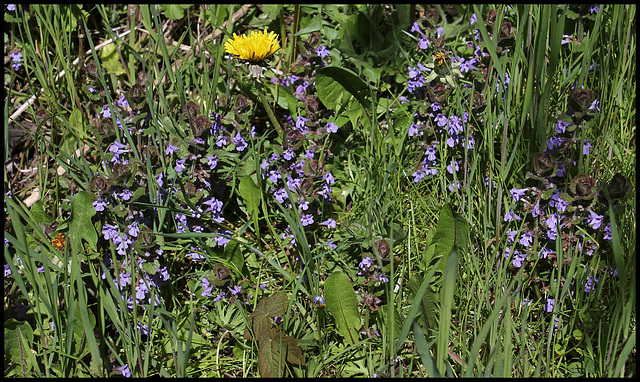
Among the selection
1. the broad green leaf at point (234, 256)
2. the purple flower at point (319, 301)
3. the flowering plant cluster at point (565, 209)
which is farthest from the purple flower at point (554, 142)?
the broad green leaf at point (234, 256)

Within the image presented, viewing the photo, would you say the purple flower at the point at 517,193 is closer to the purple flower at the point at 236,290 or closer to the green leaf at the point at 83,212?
the purple flower at the point at 236,290

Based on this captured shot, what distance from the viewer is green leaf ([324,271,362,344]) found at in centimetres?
195

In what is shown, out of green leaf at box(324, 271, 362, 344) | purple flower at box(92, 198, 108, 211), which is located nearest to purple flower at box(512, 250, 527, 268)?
green leaf at box(324, 271, 362, 344)

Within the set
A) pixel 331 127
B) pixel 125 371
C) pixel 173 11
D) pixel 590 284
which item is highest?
pixel 173 11

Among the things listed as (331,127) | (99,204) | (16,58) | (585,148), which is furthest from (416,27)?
(16,58)

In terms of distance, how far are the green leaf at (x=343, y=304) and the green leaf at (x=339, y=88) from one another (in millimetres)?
865

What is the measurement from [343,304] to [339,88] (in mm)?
986

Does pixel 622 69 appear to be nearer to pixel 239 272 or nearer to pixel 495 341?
pixel 495 341

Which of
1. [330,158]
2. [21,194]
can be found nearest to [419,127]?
[330,158]

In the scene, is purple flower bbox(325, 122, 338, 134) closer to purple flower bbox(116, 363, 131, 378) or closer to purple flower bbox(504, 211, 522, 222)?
purple flower bbox(504, 211, 522, 222)

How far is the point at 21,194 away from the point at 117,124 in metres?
0.72

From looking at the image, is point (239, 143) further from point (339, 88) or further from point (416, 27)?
point (416, 27)

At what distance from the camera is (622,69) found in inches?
96.7

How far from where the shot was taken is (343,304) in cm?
198
